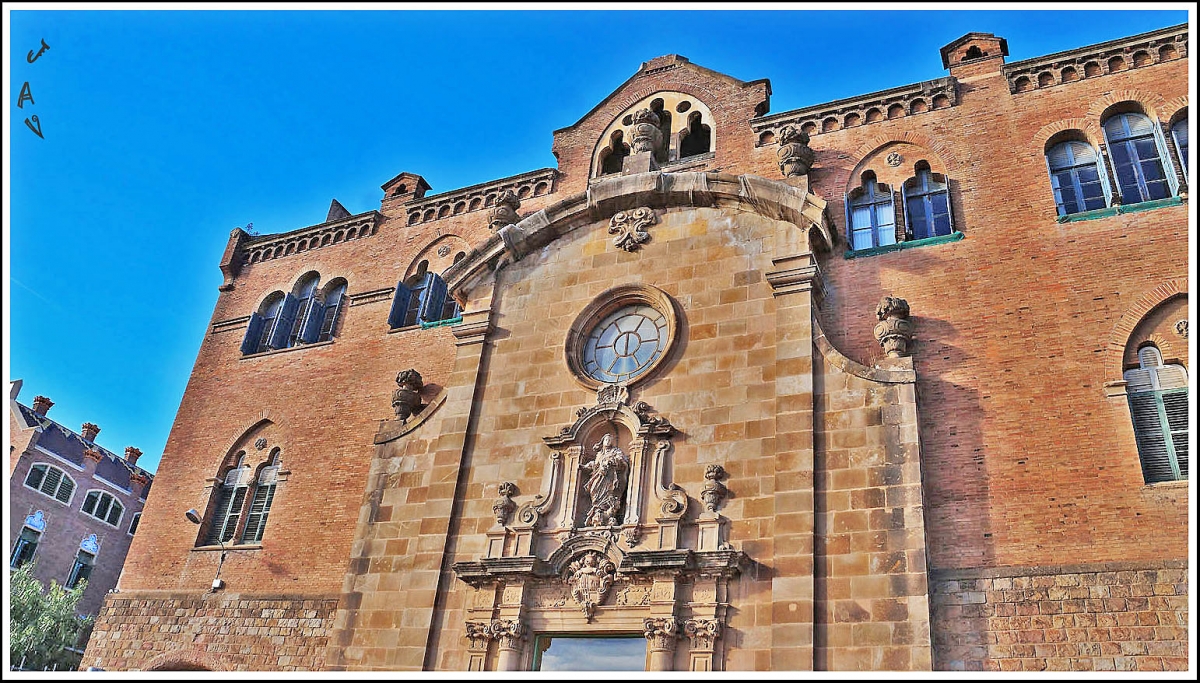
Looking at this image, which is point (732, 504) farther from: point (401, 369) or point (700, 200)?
point (401, 369)

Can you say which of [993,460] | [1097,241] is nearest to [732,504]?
[993,460]

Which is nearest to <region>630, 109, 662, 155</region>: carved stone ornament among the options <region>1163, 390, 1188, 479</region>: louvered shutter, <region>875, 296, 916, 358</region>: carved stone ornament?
<region>875, 296, 916, 358</region>: carved stone ornament

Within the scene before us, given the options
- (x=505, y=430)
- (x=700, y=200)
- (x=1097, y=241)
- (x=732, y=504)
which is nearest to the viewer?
(x=732, y=504)

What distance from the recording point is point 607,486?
15.6m

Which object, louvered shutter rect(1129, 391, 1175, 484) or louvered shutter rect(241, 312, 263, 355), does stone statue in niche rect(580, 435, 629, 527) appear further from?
louvered shutter rect(241, 312, 263, 355)

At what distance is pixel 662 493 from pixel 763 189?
20.4ft

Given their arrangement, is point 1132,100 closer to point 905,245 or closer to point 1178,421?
point 905,245

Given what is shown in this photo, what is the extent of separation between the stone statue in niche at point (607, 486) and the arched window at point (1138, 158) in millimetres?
10061

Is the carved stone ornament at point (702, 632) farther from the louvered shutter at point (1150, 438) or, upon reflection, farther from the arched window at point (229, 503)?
the arched window at point (229, 503)

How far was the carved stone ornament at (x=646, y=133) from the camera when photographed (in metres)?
20.7

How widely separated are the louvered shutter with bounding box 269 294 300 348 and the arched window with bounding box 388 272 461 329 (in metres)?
3.30

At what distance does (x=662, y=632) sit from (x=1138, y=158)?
1217 centimetres

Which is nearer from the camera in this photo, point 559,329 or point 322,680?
point 322,680

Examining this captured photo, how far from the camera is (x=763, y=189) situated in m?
17.7
